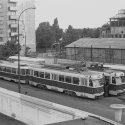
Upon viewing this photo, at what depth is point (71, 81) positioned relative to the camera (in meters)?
31.4

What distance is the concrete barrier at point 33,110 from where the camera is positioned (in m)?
18.5

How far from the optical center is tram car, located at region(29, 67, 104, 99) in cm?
2952

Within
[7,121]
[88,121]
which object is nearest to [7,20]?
[7,121]

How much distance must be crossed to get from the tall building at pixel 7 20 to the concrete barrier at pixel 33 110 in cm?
6547

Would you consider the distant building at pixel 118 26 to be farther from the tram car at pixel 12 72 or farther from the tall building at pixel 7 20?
the tram car at pixel 12 72

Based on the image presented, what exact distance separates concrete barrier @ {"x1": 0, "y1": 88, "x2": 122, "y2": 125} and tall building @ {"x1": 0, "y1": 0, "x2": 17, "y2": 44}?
65.5 meters

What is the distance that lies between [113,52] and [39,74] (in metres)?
21.4

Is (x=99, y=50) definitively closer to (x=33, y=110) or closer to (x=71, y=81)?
(x=71, y=81)

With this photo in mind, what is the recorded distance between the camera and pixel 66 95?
105ft

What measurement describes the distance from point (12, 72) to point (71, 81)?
1173cm

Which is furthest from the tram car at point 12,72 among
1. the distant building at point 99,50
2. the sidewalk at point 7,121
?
the distant building at point 99,50

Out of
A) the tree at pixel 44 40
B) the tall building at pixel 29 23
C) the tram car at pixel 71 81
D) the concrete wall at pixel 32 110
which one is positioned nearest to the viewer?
the concrete wall at pixel 32 110

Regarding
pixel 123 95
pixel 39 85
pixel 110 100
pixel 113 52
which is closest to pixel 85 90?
pixel 110 100

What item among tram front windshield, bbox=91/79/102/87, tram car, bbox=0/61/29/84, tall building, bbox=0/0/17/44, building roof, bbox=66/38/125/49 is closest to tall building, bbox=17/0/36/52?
tall building, bbox=0/0/17/44
